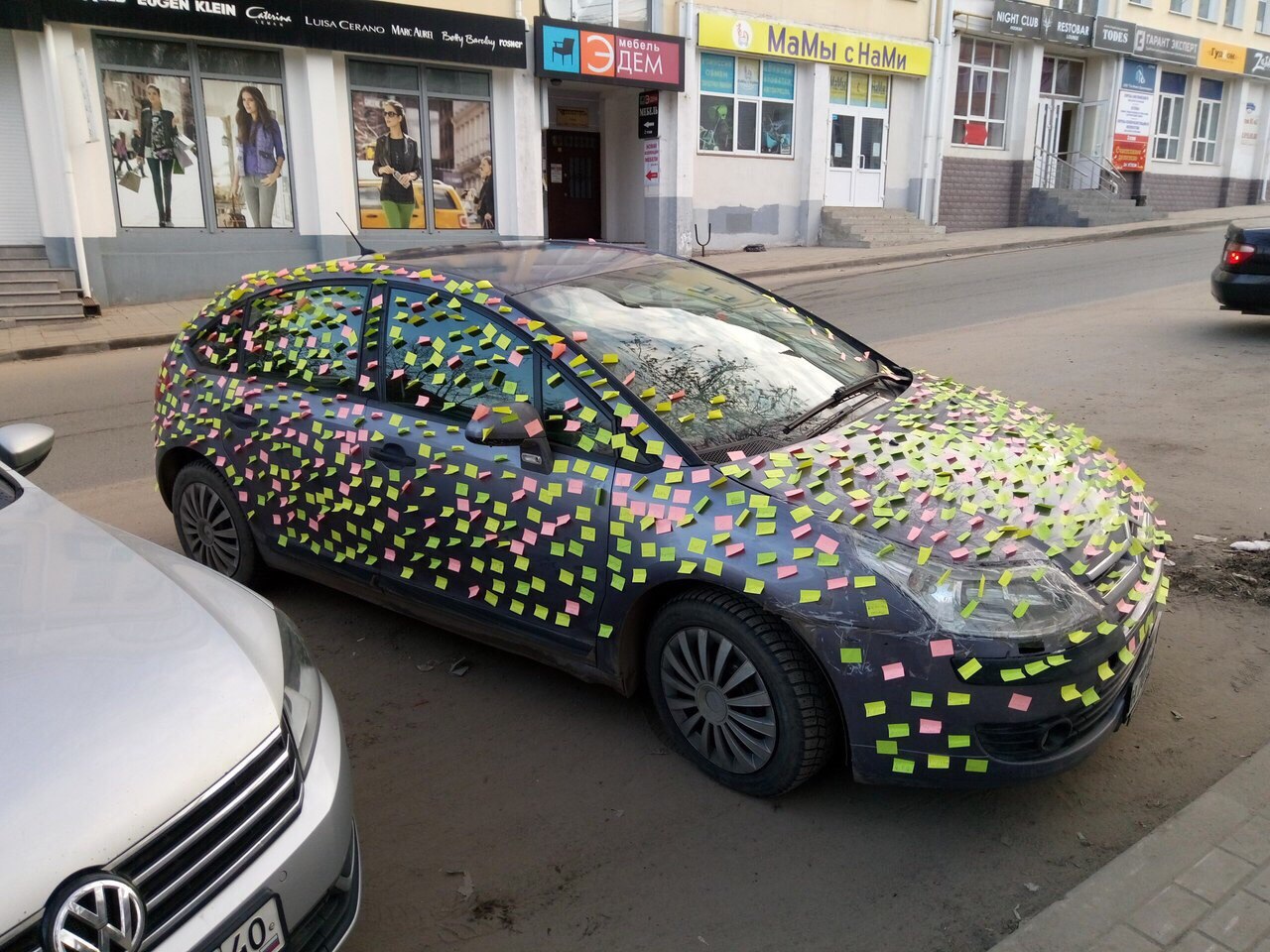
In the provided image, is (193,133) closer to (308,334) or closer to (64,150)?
(64,150)

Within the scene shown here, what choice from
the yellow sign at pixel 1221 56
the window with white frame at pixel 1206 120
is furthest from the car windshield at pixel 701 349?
the window with white frame at pixel 1206 120

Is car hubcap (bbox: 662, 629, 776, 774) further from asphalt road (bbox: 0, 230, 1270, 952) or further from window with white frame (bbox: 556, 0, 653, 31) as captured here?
window with white frame (bbox: 556, 0, 653, 31)

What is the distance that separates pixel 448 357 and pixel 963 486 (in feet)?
6.30

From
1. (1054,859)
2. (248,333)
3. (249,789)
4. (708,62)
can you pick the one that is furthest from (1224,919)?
(708,62)

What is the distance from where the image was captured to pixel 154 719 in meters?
2.03

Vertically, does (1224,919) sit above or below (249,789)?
below

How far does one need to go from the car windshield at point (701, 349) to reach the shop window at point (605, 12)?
1649 centimetres

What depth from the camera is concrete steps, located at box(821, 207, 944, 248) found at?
74.8 feet

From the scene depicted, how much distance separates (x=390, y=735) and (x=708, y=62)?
20385 millimetres

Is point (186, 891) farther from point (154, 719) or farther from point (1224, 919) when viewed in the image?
point (1224, 919)

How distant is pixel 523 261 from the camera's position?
4.20 metres

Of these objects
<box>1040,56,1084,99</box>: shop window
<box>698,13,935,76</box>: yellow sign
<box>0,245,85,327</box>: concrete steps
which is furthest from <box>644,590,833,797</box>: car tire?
<box>1040,56,1084,99</box>: shop window

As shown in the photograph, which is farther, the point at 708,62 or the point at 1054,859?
the point at 708,62

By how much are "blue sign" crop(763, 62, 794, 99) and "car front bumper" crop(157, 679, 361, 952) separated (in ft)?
73.2
